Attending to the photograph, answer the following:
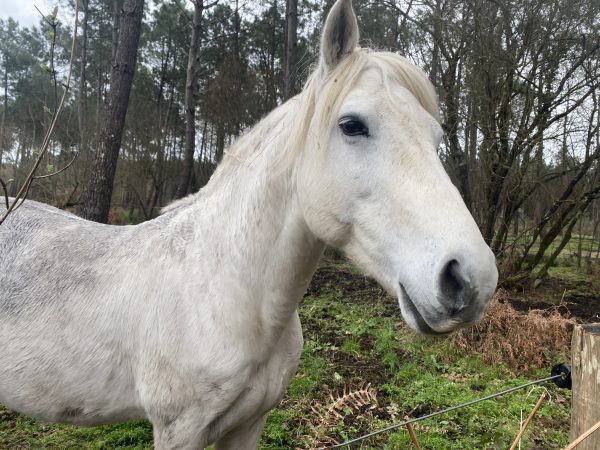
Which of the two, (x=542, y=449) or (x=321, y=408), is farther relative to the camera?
(x=321, y=408)

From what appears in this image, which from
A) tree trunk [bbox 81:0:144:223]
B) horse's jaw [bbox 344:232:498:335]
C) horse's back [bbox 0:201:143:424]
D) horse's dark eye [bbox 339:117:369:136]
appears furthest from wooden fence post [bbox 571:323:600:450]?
tree trunk [bbox 81:0:144:223]

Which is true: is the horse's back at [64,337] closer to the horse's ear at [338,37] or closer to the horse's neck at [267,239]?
the horse's neck at [267,239]

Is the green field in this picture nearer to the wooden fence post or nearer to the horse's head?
the wooden fence post

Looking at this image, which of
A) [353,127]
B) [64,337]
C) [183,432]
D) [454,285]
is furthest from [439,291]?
[64,337]

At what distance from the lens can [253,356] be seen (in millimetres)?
1596

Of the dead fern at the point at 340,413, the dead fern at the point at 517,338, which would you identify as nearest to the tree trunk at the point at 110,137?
the dead fern at the point at 340,413

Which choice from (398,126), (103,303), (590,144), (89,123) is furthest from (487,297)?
(89,123)

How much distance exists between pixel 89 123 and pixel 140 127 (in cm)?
164

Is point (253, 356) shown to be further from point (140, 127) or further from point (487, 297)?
point (140, 127)

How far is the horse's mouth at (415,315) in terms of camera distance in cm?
107

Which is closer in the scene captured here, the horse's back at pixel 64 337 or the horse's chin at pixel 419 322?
the horse's chin at pixel 419 322

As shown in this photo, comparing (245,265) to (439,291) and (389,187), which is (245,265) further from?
(439,291)

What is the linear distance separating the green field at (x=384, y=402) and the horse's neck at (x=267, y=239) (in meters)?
1.55

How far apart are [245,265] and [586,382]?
1.38m
